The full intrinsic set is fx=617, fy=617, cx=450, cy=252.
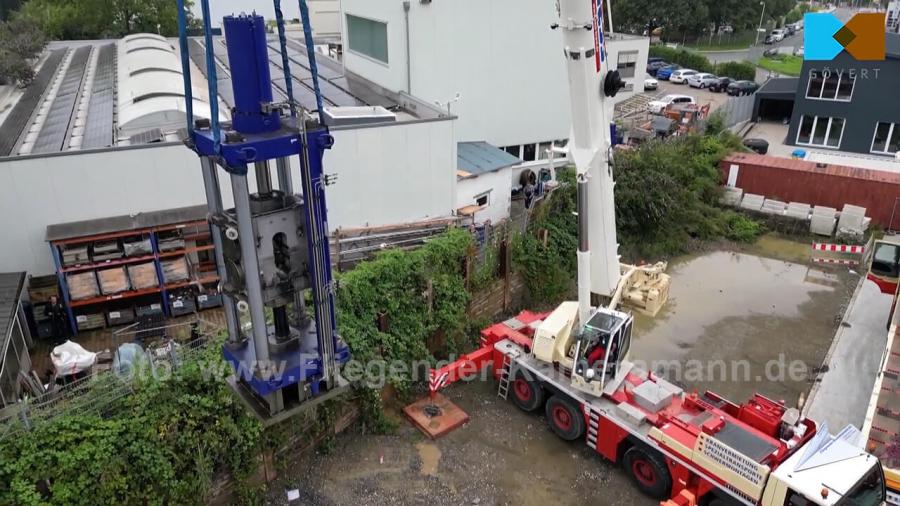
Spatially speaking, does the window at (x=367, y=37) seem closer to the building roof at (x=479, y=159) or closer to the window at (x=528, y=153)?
the building roof at (x=479, y=159)

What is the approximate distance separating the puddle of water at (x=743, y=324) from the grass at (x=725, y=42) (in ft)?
169

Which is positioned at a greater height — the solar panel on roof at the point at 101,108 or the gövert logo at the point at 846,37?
the gövert logo at the point at 846,37

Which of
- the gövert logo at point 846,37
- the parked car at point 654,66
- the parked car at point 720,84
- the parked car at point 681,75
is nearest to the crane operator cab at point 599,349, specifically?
the gövert logo at point 846,37

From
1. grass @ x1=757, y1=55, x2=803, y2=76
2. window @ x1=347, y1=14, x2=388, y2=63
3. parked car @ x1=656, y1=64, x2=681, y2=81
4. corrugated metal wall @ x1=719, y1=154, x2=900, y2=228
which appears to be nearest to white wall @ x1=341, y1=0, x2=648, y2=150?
window @ x1=347, y1=14, x2=388, y2=63

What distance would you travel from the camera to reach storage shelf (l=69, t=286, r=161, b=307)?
13.9 m

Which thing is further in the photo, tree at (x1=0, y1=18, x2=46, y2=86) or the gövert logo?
the gövert logo

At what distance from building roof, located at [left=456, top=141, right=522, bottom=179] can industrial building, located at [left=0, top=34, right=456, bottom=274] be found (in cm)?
142

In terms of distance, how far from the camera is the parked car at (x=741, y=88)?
44.2 metres

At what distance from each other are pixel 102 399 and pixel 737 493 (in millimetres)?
10230

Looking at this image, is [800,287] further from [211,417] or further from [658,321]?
[211,417]

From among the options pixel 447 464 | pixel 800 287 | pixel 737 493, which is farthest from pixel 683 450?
pixel 800 287

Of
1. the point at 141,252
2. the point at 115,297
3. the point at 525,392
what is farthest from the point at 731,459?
the point at 115,297

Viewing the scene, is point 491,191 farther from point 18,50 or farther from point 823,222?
point 18,50

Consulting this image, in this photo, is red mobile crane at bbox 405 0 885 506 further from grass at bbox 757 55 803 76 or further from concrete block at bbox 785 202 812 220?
grass at bbox 757 55 803 76
